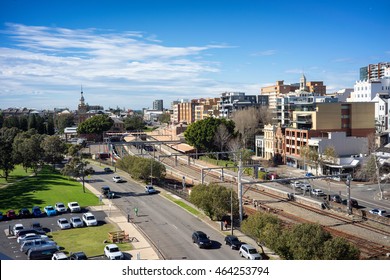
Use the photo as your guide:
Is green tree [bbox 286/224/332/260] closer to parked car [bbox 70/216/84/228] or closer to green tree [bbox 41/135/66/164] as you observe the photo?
parked car [bbox 70/216/84/228]

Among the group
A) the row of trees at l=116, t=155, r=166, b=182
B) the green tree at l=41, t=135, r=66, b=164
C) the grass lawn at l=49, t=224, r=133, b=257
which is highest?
the green tree at l=41, t=135, r=66, b=164

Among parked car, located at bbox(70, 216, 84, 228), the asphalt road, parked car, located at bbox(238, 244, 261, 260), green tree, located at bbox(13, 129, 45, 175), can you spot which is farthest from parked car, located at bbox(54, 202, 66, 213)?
parked car, located at bbox(238, 244, 261, 260)

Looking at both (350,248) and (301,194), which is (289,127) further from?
(350,248)

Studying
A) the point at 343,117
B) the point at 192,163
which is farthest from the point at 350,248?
the point at 192,163

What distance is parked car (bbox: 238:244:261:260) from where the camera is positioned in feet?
39.7

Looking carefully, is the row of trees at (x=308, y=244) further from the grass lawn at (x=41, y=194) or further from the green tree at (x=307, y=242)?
the grass lawn at (x=41, y=194)

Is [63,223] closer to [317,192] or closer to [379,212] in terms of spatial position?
[379,212]

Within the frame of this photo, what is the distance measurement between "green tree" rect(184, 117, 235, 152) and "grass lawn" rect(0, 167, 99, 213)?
49.1ft

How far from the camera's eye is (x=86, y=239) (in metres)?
15.2

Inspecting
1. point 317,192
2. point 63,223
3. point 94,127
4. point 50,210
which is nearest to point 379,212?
point 317,192

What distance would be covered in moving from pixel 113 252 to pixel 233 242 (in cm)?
373

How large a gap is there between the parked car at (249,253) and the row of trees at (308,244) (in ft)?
1.79

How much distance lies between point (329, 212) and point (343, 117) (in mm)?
15948

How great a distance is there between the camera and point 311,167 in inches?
1202
